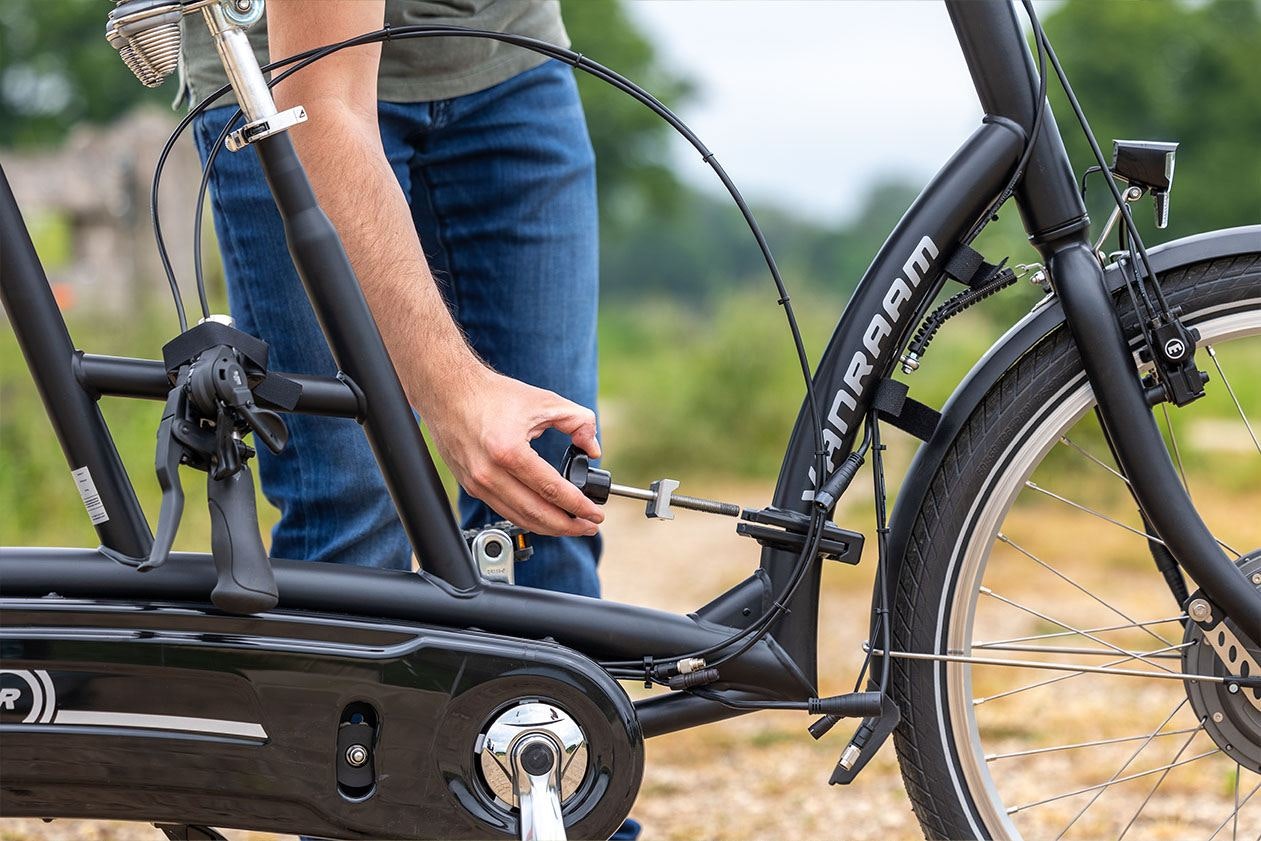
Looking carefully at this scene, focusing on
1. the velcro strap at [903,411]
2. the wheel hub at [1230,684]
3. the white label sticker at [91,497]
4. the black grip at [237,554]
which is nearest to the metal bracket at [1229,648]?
the wheel hub at [1230,684]

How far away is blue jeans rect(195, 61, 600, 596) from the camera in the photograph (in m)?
1.31

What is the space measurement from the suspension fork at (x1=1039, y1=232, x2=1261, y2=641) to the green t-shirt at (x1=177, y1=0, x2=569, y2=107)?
2.32 feet

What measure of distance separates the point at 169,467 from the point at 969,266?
829 mm

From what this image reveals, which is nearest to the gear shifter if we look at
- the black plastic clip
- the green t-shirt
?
the green t-shirt

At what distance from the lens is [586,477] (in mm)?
1166

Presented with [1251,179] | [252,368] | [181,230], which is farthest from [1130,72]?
[252,368]

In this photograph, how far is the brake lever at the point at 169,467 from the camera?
3.36ft

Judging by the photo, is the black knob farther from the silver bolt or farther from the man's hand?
the silver bolt

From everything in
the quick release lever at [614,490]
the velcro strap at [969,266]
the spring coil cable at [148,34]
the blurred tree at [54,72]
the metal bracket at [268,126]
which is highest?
the blurred tree at [54,72]

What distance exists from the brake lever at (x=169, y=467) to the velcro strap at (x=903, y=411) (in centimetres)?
71

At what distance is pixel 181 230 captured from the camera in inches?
242

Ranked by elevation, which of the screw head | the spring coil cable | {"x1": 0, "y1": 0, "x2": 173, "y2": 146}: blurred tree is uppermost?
{"x1": 0, "y1": 0, "x2": 173, "y2": 146}: blurred tree

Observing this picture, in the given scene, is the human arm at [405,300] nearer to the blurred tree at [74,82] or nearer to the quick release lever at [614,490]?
the quick release lever at [614,490]

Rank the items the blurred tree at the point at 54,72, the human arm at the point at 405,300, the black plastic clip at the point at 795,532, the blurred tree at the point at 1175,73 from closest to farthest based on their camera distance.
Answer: the human arm at the point at 405,300 < the black plastic clip at the point at 795,532 < the blurred tree at the point at 1175,73 < the blurred tree at the point at 54,72
